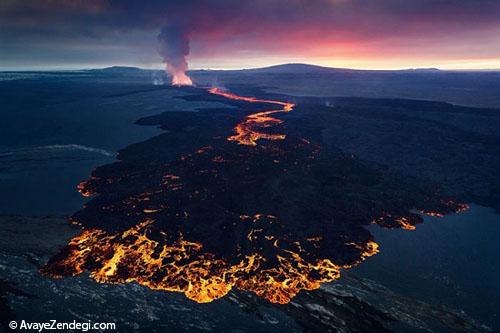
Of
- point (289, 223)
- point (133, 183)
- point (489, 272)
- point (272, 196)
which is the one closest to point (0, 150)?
point (133, 183)

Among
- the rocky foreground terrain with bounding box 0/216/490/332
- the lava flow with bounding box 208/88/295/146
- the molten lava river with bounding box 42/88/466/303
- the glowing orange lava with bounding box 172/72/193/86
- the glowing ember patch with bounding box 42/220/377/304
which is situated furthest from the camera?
the glowing orange lava with bounding box 172/72/193/86

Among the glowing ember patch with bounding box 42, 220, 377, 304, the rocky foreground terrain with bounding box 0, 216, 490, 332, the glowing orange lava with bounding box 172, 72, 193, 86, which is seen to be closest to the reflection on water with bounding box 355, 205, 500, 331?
the rocky foreground terrain with bounding box 0, 216, 490, 332

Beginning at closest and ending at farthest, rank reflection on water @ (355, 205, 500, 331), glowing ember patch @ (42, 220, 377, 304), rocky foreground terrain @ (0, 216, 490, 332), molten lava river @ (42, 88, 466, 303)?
1. rocky foreground terrain @ (0, 216, 490, 332)
2. glowing ember patch @ (42, 220, 377, 304)
3. reflection on water @ (355, 205, 500, 331)
4. molten lava river @ (42, 88, 466, 303)

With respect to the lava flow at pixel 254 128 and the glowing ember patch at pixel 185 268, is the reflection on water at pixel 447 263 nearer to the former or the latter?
the glowing ember patch at pixel 185 268

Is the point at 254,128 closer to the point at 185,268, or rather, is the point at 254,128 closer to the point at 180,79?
the point at 185,268

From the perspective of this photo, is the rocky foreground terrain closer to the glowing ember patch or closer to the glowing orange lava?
the glowing ember patch

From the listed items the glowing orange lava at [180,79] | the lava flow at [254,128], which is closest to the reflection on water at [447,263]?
the lava flow at [254,128]

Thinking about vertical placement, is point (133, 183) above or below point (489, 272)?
above

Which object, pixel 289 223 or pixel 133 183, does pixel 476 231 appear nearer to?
pixel 289 223

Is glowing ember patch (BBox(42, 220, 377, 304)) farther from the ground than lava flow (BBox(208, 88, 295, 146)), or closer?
closer
